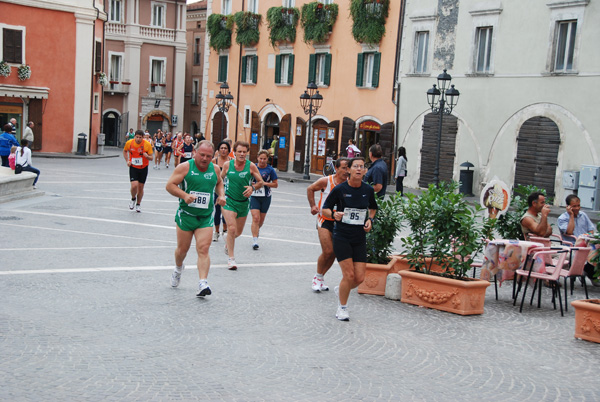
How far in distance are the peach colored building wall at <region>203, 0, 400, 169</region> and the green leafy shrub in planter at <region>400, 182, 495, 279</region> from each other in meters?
23.1

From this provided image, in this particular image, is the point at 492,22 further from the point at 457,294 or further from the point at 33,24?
the point at 33,24

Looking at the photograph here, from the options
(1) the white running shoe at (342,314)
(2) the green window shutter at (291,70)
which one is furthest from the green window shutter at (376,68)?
(1) the white running shoe at (342,314)

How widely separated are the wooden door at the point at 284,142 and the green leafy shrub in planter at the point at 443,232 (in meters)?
30.3

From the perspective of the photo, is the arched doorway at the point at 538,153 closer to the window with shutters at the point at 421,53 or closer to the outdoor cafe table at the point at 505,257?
the window with shutters at the point at 421,53

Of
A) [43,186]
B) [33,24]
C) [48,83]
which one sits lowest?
[43,186]

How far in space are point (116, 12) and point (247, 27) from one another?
18.5 meters

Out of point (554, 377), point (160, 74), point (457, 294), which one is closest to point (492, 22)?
point (457, 294)

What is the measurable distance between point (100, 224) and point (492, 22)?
1806 cm

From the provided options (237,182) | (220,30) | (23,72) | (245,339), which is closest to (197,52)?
(220,30)

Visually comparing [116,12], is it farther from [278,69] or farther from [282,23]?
[282,23]

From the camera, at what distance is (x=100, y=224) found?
1552cm

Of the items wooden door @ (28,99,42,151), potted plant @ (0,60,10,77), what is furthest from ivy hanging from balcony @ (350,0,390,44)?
potted plant @ (0,60,10,77)

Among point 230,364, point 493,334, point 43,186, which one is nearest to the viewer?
point 230,364

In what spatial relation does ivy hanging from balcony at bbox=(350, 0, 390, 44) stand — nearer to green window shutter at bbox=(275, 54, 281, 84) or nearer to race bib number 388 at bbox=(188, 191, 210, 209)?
green window shutter at bbox=(275, 54, 281, 84)
